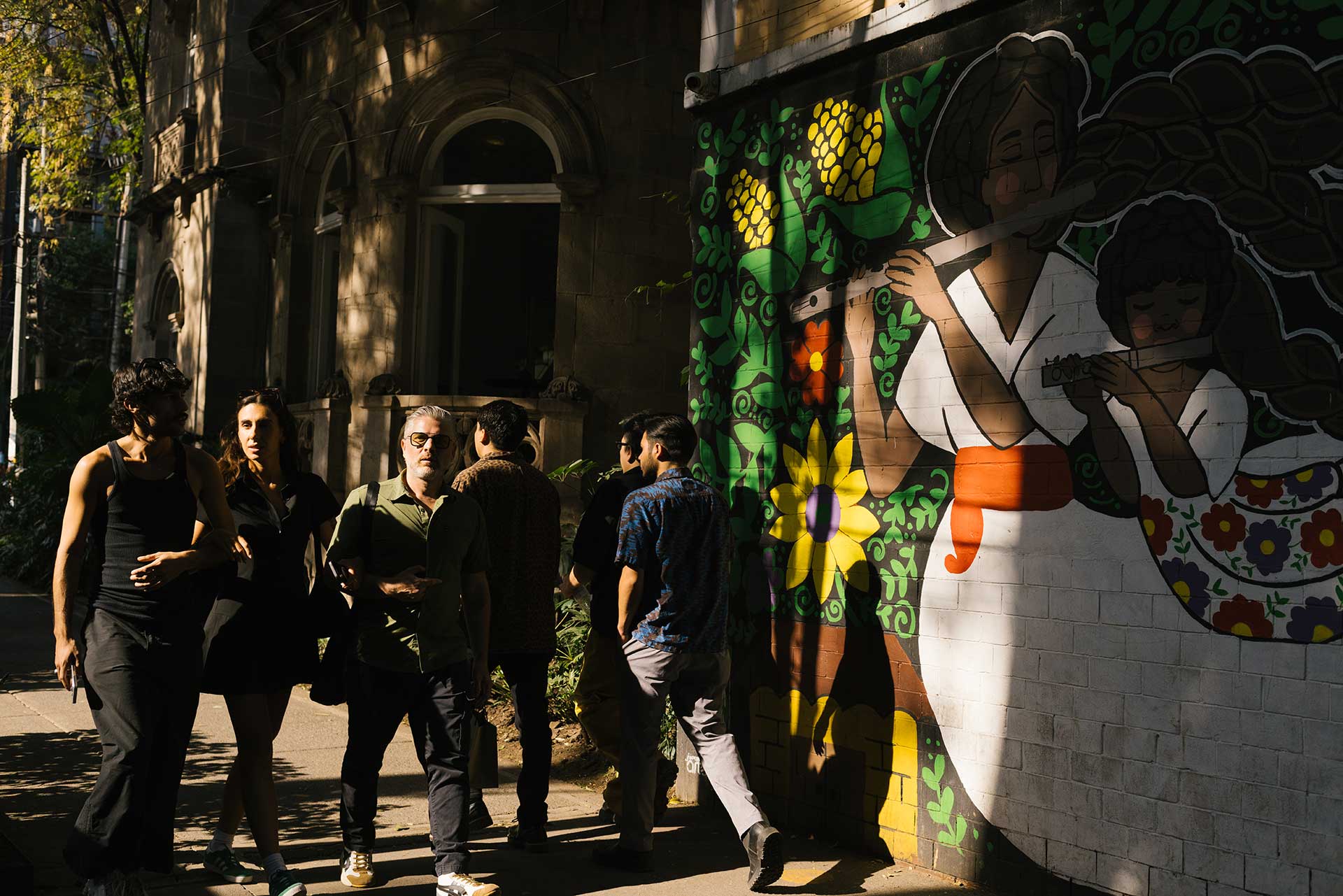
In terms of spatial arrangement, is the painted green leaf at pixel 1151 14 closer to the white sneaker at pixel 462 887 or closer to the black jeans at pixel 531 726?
the black jeans at pixel 531 726

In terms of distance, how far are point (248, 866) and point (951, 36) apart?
15.6ft

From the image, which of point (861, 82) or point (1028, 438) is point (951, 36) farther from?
point (1028, 438)

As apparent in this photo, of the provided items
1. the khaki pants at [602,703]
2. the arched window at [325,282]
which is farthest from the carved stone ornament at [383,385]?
the khaki pants at [602,703]

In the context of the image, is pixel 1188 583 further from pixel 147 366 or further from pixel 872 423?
pixel 147 366

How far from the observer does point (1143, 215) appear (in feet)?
15.5

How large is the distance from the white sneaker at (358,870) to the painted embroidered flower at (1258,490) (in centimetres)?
366

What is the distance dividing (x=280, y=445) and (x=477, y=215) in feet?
24.2

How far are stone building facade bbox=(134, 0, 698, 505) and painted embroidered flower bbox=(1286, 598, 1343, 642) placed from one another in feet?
24.3

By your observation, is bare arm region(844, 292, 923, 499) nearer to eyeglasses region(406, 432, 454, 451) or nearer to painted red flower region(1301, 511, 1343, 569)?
painted red flower region(1301, 511, 1343, 569)

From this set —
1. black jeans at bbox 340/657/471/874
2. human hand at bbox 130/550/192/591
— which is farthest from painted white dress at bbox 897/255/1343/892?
human hand at bbox 130/550/192/591

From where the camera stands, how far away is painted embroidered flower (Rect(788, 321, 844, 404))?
19.9 ft

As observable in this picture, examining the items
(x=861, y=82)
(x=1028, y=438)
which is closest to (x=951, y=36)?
(x=861, y=82)

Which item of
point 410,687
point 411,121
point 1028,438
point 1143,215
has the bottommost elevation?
point 410,687

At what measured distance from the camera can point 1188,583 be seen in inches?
177
